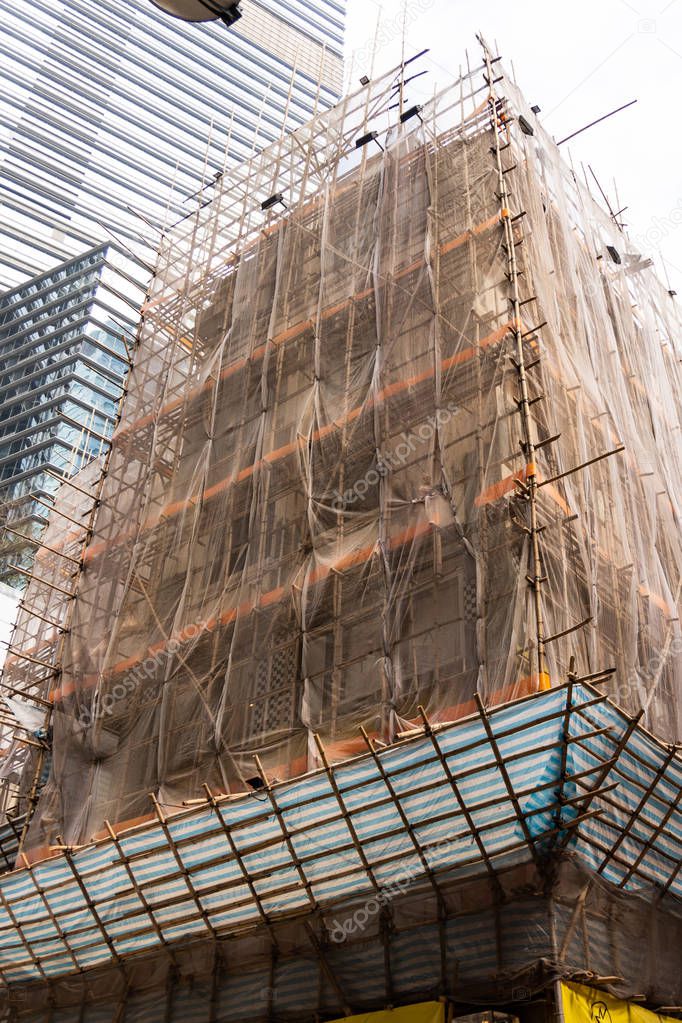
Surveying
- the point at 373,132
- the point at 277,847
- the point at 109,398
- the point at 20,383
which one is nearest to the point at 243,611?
the point at 277,847

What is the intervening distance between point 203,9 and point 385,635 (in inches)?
298

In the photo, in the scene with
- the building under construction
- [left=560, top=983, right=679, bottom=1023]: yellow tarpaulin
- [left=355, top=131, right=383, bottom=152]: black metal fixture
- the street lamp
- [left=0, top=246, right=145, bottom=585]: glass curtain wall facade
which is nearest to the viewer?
the street lamp

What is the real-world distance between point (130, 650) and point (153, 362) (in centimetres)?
606

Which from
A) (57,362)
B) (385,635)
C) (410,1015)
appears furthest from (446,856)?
(57,362)

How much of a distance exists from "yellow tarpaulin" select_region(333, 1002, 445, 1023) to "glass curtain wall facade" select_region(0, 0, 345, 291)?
236 feet

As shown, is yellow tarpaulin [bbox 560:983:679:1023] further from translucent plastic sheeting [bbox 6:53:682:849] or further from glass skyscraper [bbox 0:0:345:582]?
glass skyscraper [bbox 0:0:345:582]

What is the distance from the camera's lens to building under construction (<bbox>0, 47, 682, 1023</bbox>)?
30.1ft

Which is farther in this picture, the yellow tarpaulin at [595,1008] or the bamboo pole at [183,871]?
the bamboo pole at [183,871]

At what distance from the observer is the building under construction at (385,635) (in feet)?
30.1

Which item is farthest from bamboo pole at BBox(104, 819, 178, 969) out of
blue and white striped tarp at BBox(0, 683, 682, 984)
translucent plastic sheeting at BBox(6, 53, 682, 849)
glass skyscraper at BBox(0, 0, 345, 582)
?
glass skyscraper at BBox(0, 0, 345, 582)

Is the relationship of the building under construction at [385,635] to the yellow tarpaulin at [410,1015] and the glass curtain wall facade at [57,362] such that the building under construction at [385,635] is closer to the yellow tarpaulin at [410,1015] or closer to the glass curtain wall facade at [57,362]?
the yellow tarpaulin at [410,1015]

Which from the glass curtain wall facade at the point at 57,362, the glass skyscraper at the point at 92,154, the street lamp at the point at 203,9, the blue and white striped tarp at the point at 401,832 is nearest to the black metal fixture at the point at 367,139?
Answer: the blue and white striped tarp at the point at 401,832

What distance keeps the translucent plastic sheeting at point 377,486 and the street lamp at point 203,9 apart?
6.84 metres

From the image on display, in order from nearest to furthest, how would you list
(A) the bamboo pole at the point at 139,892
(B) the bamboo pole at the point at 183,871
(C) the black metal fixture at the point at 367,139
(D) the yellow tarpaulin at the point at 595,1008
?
1. (D) the yellow tarpaulin at the point at 595,1008
2. (B) the bamboo pole at the point at 183,871
3. (A) the bamboo pole at the point at 139,892
4. (C) the black metal fixture at the point at 367,139
